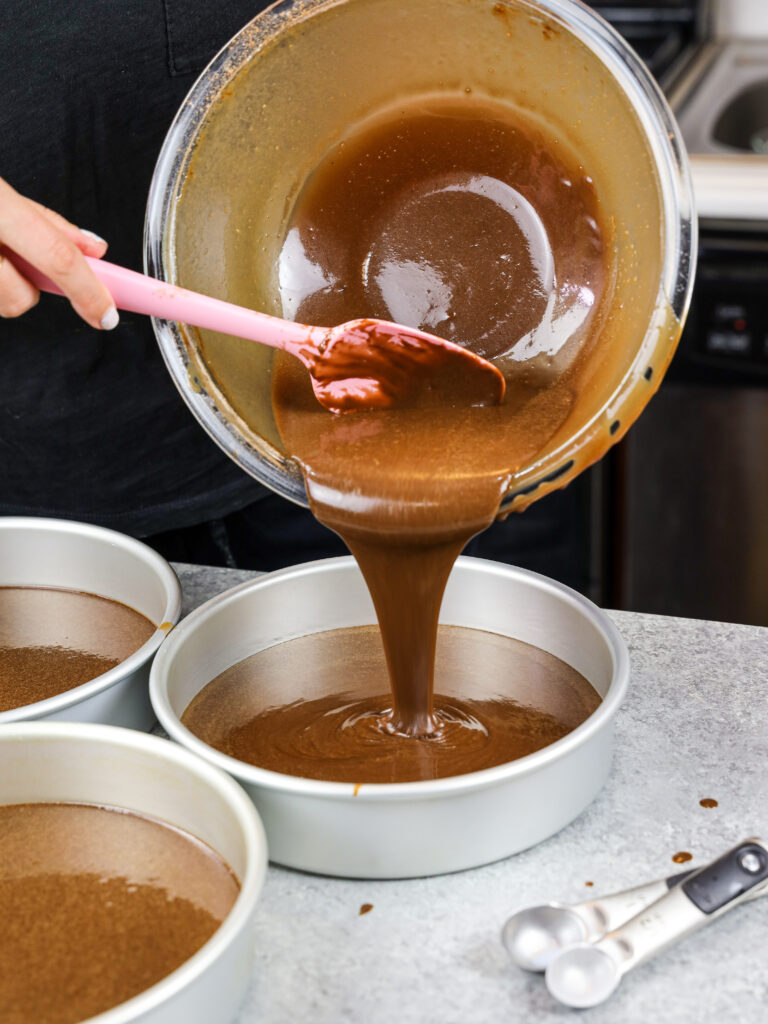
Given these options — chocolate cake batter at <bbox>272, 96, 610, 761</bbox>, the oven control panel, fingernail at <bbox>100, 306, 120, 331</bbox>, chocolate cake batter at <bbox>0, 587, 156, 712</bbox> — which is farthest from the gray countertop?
the oven control panel

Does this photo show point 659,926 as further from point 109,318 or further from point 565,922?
point 109,318

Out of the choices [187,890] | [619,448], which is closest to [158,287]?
[187,890]

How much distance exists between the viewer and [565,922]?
88 centimetres

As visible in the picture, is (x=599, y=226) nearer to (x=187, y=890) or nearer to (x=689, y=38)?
(x=187, y=890)

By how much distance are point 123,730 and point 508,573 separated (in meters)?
0.47

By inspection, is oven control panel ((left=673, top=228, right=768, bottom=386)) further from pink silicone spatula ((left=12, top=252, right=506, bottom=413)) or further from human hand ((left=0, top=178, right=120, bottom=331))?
human hand ((left=0, top=178, right=120, bottom=331))

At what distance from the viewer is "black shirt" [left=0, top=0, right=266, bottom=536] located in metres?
1.41

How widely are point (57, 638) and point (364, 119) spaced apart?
69cm

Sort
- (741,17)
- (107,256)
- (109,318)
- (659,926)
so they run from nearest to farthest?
(659,926) → (109,318) → (107,256) → (741,17)

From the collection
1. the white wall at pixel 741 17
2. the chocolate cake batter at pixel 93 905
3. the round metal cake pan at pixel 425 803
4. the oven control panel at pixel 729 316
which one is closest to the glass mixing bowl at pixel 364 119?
the round metal cake pan at pixel 425 803

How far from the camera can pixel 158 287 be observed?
1.07 meters

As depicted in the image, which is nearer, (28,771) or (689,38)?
(28,771)

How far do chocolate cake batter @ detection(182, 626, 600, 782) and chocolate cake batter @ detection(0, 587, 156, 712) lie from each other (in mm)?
152

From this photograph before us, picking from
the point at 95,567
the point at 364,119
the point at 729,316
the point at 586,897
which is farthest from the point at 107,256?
the point at 729,316
